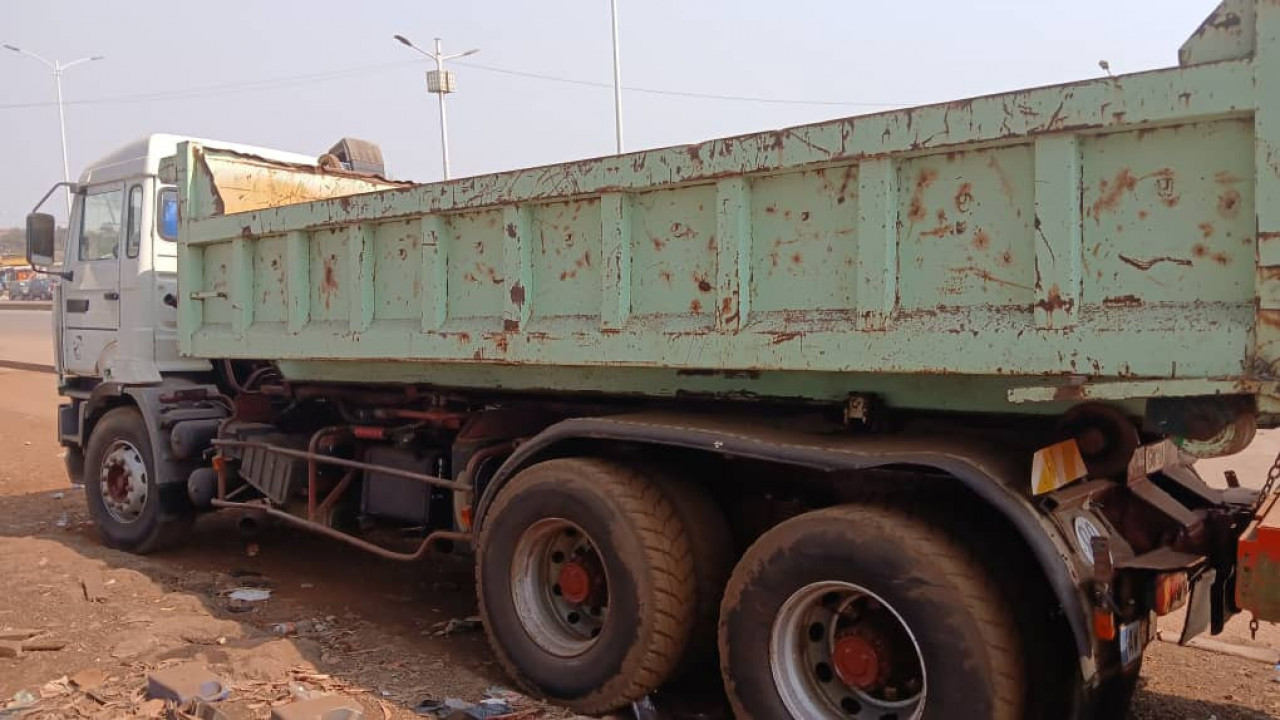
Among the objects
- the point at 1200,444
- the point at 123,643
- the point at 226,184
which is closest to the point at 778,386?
the point at 1200,444

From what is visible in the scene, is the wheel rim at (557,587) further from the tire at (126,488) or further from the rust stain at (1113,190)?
the tire at (126,488)

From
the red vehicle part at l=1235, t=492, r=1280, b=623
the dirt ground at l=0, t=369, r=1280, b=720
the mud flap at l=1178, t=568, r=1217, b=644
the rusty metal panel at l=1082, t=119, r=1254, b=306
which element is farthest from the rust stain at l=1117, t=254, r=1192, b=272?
the dirt ground at l=0, t=369, r=1280, b=720

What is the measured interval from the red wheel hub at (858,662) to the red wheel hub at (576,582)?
1.07 metres

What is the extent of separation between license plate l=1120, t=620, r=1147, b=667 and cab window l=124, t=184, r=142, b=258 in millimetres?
6000

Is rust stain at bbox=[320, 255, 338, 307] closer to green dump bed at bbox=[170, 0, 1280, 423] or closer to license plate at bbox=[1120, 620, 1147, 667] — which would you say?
green dump bed at bbox=[170, 0, 1280, 423]

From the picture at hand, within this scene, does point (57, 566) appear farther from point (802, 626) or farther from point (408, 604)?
point (802, 626)

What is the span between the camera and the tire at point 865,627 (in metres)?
2.75

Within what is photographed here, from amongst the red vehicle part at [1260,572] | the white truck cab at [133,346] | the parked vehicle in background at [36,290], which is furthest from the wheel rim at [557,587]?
the parked vehicle in background at [36,290]

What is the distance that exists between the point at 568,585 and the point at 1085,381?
2039mm

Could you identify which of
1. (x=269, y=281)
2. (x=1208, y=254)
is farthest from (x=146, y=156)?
(x=1208, y=254)

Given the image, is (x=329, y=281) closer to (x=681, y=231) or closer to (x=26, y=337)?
(x=681, y=231)

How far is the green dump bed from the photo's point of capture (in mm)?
2500

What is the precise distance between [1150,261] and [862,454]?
0.96 metres

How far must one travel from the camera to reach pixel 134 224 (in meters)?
6.41
